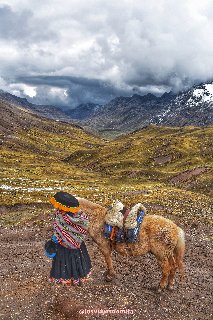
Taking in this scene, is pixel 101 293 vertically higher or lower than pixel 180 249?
lower

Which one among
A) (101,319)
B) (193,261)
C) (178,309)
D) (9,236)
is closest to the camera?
(101,319)

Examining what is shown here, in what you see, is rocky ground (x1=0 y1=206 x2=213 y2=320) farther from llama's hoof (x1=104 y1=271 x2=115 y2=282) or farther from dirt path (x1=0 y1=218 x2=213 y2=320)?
llama's hoof (x1=104 y1=271 x2=115 y2=282)

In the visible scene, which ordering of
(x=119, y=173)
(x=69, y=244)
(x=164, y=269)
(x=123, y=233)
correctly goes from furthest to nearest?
(x=119, y=173) → (x=164, y=269) → (x=123, y=233) → (x=69, y=244)

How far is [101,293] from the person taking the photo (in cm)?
1625

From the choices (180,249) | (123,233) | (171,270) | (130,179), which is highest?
(123,233)

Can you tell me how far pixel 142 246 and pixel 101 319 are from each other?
3.49 metres

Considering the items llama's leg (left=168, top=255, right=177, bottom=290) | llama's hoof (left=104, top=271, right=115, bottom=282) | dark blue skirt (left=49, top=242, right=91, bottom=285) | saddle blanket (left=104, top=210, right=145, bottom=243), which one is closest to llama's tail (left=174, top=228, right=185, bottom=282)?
llama's leg (left=168, top=255, right=177, bottom=290)

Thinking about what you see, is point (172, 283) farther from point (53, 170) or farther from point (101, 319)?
point (53, 170)

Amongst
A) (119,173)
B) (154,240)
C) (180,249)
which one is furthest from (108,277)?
(119,173)

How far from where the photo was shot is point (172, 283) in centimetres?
1673

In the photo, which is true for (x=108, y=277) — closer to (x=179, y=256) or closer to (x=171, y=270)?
(x=171, y=270)

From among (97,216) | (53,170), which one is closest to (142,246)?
(97,216)

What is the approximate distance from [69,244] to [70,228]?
67 centimetres

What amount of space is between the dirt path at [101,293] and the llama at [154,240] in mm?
1470
